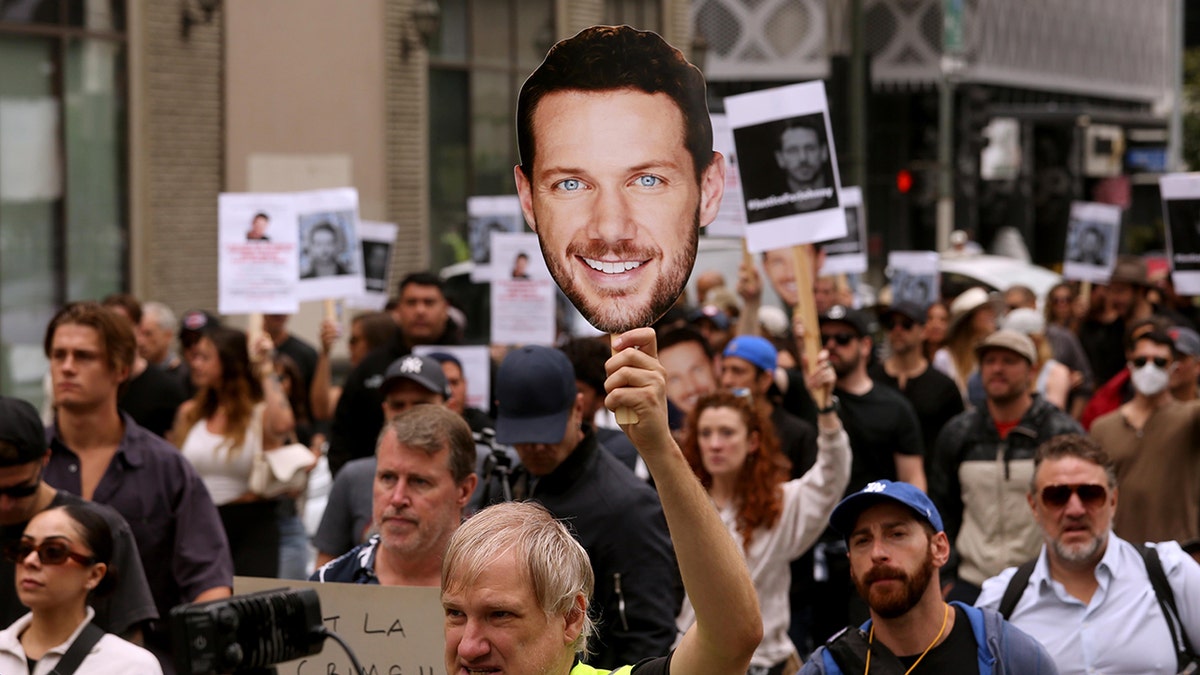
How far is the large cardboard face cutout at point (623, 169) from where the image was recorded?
11.9 ft

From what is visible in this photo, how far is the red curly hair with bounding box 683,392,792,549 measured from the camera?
6.68 meters

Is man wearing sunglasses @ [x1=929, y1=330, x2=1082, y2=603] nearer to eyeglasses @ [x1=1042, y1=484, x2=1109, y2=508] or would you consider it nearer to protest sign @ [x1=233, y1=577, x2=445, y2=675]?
eyeglasses @ [x1=1042, y1=484, x2=1109, y2=508]

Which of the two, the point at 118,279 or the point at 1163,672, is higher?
the point at 118,279

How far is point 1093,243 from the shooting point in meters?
15.5

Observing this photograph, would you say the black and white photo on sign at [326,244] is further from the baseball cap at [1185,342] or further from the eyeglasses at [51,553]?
the eyeglasses at [51,553]

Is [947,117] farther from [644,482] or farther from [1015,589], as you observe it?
[644,482]

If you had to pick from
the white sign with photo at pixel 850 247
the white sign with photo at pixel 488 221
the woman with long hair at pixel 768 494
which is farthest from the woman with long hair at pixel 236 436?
the white sign with photo at pixel 850 247

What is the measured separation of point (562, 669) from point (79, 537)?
6.72 feet

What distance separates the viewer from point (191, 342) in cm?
1098

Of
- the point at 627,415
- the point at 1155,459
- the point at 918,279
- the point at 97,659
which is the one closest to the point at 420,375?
the point at 97,659

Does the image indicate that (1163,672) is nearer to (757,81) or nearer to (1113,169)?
(757,81)

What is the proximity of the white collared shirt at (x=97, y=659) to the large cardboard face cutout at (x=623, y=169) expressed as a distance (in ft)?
6.24

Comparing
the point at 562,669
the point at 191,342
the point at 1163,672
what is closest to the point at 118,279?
the point at 191,342

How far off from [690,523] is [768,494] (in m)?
3.62
